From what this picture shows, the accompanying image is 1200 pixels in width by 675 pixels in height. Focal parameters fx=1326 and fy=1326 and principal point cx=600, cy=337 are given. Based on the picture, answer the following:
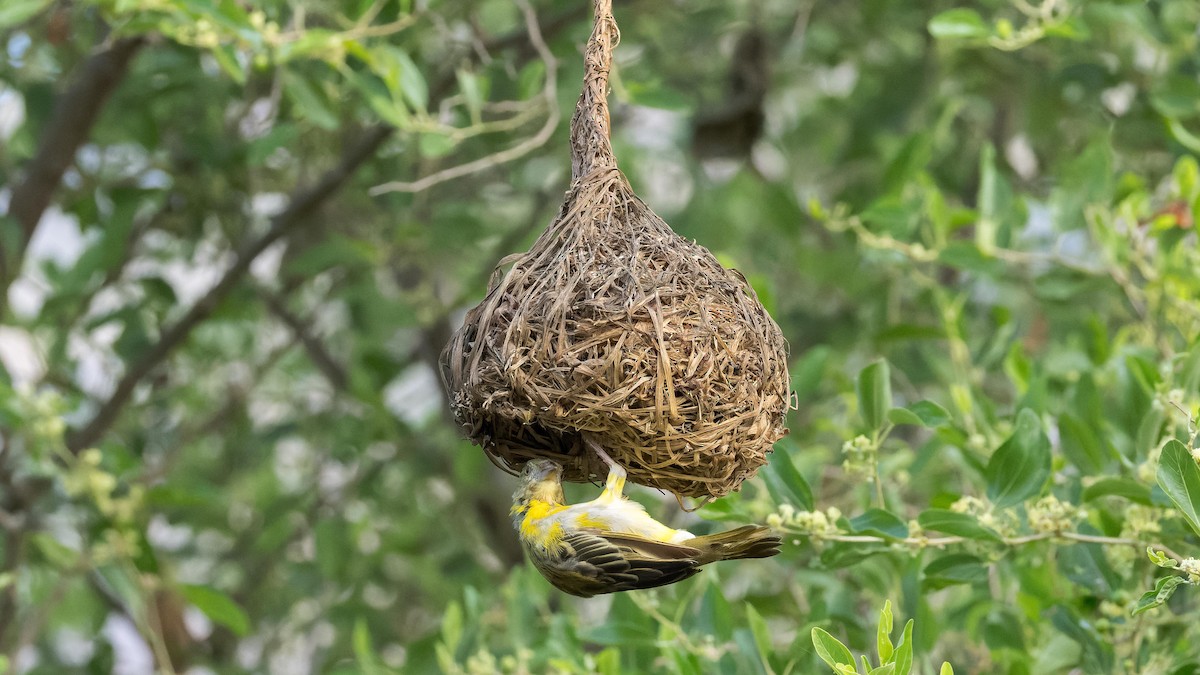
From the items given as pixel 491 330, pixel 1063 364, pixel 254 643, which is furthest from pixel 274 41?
pixel 254 643

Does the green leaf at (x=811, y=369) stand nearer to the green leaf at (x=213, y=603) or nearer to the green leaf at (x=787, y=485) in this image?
the green leaf at (x=787, y=485)

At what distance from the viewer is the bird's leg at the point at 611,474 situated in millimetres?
2295

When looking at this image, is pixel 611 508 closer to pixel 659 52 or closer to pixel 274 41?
pixel 274 41

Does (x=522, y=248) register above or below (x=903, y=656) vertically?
below

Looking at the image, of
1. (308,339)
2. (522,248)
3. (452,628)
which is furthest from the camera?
(308,339)

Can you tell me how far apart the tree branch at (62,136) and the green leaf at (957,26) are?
2457mm

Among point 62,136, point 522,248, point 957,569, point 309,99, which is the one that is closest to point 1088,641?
point 957,569

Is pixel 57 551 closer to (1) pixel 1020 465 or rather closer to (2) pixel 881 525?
(2) pixel 881 525

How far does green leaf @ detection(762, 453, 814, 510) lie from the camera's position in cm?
A: 275

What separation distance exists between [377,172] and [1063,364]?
265cm

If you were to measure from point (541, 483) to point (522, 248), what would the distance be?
9.63ft

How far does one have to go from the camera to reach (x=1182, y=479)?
6.64 ft

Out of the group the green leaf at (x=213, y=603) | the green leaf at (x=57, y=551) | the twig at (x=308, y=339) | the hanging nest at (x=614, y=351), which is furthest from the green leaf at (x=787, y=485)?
the twig at (x=308, y=339)

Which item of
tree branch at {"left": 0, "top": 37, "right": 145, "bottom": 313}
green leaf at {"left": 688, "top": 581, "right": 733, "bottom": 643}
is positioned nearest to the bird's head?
green leaf at {"left": 688, "top": 581, "right": 733, "bottom": 643}
